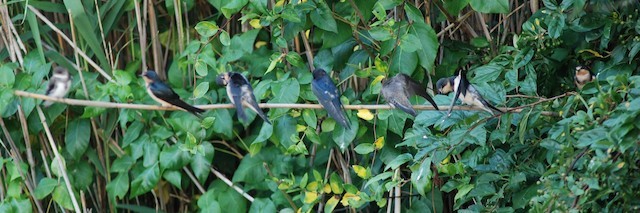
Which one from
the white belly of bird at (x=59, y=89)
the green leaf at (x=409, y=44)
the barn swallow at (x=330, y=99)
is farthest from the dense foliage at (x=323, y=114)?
the white belly of bird at (x=59, y=89)

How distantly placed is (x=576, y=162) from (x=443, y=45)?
105cm

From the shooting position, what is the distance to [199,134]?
3994 mm

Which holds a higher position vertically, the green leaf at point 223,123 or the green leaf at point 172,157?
the green leaf at point 223,123

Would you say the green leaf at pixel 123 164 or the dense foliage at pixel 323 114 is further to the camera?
the green leaf at pixel 123 164

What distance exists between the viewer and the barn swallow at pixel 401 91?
11.0ft

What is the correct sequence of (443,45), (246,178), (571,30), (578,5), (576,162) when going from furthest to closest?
1. (246,178)
2. (443,45)
3. (571,30)
4. (578,5)
5. (576,162)

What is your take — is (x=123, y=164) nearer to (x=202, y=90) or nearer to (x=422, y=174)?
(x=202, y=90)

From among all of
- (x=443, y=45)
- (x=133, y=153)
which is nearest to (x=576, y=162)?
(x=443, y=45)

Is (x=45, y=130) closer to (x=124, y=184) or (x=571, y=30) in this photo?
(x=124, y=184)

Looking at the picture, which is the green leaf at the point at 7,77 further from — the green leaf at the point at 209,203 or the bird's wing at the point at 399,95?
the bird's wing at the point at 399,95

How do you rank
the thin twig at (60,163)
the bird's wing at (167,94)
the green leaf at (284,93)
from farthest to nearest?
the thin twig at (60,163), the green leaf at (284,93), the bird's wing at (167,94)

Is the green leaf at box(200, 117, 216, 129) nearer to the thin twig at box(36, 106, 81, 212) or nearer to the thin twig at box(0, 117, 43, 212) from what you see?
the thin twig at box(36, 106, 81, 212)

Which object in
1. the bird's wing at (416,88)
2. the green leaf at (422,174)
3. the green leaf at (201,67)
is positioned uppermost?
the bird's wing at (416,88)

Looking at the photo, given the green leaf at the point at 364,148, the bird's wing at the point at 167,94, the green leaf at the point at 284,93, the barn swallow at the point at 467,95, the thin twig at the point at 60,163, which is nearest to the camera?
the barn swallow at the point at 467,95
